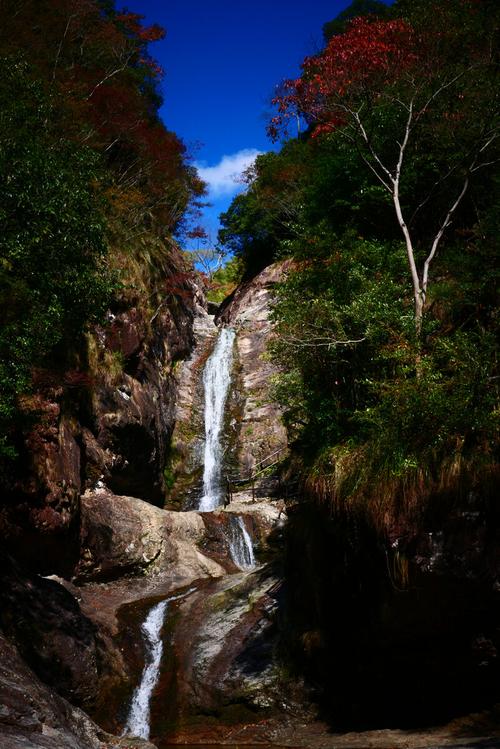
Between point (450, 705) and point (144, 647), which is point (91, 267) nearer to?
point (144, 647)

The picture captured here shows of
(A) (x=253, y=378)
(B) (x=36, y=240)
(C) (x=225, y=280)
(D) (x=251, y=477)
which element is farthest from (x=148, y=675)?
(C) (x=225, y=280)

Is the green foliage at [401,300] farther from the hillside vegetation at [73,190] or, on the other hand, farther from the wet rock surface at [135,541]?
the wet rock surface at [135,541]

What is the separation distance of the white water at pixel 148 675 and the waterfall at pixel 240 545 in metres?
3.45

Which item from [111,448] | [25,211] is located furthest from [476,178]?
[111,448]

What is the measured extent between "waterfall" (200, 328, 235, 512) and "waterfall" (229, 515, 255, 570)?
10.3 feet

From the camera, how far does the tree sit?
12.2 metres

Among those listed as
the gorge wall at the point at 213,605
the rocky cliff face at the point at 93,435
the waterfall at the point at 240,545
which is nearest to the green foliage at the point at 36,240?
the rocky cliff face at the point at 93,435

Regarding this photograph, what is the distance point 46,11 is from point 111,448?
16652mm

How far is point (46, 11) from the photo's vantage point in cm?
2000

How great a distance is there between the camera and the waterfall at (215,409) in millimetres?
22812

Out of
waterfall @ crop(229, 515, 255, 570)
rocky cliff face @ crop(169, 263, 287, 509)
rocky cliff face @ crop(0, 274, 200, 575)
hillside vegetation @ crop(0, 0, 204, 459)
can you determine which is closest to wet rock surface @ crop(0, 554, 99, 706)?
rocky cliff face @ crop(0, 274, 200, 575)

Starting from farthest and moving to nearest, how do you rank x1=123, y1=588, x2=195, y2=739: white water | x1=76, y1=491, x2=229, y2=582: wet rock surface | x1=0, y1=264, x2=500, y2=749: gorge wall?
x1=76, y1=491, x2=229, y2=582: wet rock surface
x1=123, y1=588, x2=195, y2=739: white water
x1=0, y1=264, x2=500, y2=749: gorge wall

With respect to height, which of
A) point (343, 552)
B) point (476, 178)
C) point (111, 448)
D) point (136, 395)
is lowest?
point (343, 552)

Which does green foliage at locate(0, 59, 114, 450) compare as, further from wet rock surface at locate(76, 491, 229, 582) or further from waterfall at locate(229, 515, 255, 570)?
waterfall at locate(229, 515, 255, 570)
